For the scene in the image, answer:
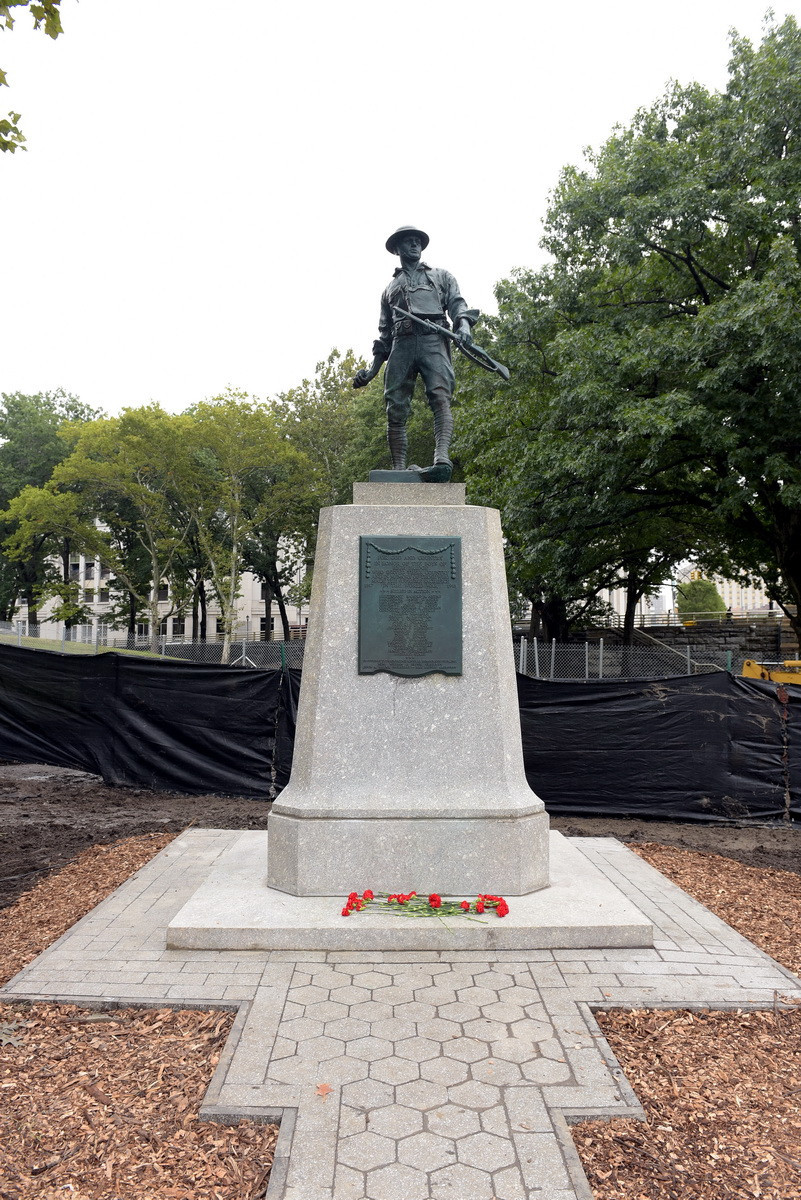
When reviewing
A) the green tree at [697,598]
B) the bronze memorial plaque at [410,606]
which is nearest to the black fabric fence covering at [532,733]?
the bronze memorial plaque at [410,606]

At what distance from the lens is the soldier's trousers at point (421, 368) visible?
233 inches

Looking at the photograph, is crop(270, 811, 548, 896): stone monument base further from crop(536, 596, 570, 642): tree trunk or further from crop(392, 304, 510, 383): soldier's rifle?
crop(536, 596, 570, 642): tree trunk

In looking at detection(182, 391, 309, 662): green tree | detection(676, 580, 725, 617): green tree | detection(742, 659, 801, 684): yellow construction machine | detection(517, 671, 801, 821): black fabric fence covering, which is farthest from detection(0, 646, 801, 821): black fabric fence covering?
detection(676, 580, 725, 617): green tree

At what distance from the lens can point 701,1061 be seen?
3.40m

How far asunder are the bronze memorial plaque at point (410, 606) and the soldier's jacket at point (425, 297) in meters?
1.71

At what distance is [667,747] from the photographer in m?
9.12

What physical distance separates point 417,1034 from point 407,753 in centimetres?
191

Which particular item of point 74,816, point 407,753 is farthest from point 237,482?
point 407,753

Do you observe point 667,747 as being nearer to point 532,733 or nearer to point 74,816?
point 532,733

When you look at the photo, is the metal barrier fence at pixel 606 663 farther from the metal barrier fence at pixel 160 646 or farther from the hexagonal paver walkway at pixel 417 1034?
the hexagonal paver walkway at pixel 417 1034

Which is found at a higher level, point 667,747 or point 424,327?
point 424,327

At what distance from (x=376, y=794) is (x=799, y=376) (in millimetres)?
12922

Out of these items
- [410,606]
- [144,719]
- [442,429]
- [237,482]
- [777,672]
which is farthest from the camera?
[237,482]

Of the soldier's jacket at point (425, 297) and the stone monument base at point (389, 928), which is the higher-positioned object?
the soldier's jacket at point (425, 297)
